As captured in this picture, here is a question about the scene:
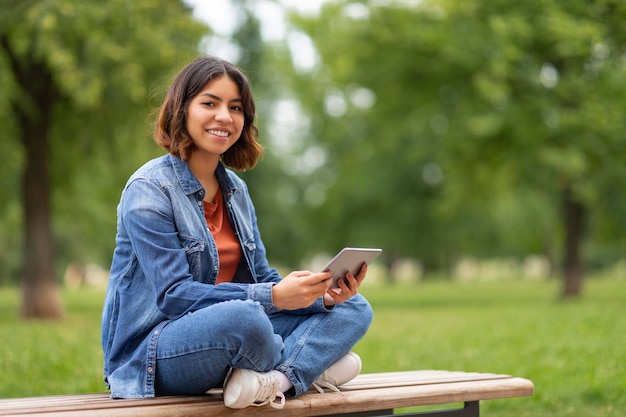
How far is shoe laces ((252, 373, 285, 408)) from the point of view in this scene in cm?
324

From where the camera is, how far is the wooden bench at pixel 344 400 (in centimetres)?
309

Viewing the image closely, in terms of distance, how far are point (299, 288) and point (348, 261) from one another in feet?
0.91

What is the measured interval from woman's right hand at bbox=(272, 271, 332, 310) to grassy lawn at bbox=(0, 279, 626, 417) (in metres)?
3.11

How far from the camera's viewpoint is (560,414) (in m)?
5.96

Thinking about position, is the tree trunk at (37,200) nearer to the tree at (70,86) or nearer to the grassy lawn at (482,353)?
the tree at (70,86)

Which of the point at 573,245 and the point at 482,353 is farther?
the point at 573,245

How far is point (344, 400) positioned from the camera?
3492mm

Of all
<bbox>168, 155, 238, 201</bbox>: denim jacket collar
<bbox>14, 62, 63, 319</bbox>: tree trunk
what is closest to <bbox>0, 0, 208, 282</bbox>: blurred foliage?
<bbox>14, 62, 63, 319</bbox>: tree trunk

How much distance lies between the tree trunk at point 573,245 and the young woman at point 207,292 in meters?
18.5

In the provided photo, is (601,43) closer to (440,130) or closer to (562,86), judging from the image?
(562,86)

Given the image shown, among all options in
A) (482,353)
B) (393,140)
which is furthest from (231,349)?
(393,140)

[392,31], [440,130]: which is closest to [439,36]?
[392,31]

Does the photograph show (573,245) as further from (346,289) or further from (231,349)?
(231,349)

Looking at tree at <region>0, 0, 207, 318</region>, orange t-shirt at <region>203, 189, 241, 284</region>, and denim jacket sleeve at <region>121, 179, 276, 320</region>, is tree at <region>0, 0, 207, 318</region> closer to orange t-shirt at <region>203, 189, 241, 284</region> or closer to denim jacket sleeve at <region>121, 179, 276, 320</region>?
orange t-shirt at <region>203, 189, 241, 284</region>
